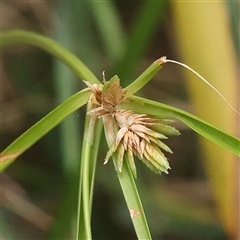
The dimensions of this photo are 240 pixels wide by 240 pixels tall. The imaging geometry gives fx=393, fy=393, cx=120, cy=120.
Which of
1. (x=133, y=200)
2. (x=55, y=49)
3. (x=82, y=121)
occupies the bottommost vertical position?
(x=133, y=200)

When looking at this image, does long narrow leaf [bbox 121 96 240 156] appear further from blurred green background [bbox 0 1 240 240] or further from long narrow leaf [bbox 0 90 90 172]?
blurred green background [bbox 0 1 240 240]

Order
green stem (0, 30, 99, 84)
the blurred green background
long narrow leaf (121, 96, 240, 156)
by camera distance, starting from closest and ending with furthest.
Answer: long narrow leaf (121, 96, 240, 156) < green stem (0, 30, 99, 84) < the blurred green background

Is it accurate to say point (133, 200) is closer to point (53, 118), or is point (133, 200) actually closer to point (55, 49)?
point (53, 118)

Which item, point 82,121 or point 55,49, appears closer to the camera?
point 55,49

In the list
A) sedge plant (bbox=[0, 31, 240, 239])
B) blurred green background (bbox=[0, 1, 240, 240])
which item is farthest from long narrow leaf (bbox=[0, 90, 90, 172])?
blurred green background (bbox=[0, 1, 240, 240])

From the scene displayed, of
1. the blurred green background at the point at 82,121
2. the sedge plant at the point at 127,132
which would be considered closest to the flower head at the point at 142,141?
the sedge plant at the point at 127,132

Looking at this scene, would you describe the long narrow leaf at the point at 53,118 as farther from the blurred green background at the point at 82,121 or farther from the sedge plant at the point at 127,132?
the blurred green background at the point at 82,121

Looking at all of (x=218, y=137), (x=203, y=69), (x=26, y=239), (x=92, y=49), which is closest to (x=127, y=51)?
(x=203, y=69)

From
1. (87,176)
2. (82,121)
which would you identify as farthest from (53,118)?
(82,121)
